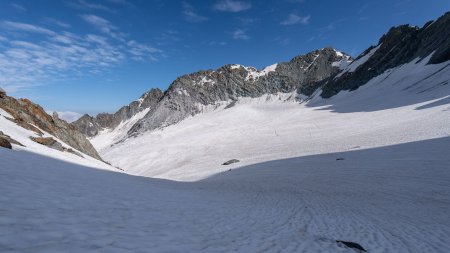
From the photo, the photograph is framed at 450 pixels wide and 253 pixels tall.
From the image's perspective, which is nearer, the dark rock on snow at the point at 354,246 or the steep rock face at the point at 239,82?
the dark rock on snow at the point at 354,246

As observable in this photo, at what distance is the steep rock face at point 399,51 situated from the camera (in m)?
85.8

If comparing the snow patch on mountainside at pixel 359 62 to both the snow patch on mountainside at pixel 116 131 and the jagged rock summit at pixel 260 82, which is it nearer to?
the jagged rock summit at pixel 260 82

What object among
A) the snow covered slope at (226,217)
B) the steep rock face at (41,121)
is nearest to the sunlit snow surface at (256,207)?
the snow covered slope at (226,217)

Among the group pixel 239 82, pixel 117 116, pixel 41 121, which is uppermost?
pixel 239 82

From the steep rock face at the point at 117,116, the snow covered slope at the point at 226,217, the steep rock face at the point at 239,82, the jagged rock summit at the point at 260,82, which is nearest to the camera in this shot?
the snow covered slope at the point at 226,217

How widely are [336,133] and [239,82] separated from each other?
118079 mm

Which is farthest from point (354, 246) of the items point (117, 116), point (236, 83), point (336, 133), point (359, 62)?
point (117, 116)

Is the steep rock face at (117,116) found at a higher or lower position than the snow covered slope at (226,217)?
higher

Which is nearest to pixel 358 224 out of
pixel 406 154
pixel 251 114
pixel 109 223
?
pixel 109 223

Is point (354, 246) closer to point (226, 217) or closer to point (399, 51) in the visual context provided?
point (226, 217)

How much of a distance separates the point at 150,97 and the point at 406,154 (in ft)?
599

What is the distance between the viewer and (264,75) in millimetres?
167500

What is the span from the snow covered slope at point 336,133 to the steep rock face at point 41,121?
36.5 ft

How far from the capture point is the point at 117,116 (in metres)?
194
